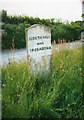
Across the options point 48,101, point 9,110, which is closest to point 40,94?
point 48,101

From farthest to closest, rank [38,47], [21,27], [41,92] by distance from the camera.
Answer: [21,27], [38,47], [41,92]

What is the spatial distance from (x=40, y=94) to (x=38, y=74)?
0.48 metres

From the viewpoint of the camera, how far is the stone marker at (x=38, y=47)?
15.9ft

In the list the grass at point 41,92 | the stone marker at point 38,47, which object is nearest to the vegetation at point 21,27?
the stone marker at point 38,47

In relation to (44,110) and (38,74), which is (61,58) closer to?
(38,74)

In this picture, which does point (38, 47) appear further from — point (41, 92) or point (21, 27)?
point (41, 92)

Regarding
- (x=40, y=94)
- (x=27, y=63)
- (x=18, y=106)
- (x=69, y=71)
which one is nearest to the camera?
(x=18, y=106)

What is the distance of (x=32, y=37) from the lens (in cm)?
487

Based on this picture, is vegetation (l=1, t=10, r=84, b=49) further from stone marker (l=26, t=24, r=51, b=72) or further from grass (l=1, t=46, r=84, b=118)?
grass (l=1, t=46, r=84, b=118)

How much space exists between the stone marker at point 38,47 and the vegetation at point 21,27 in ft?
0.84

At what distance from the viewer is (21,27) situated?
5.37 m

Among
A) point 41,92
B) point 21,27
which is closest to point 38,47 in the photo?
point 21,27

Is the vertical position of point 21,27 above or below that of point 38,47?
above

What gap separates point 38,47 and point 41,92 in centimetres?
75
